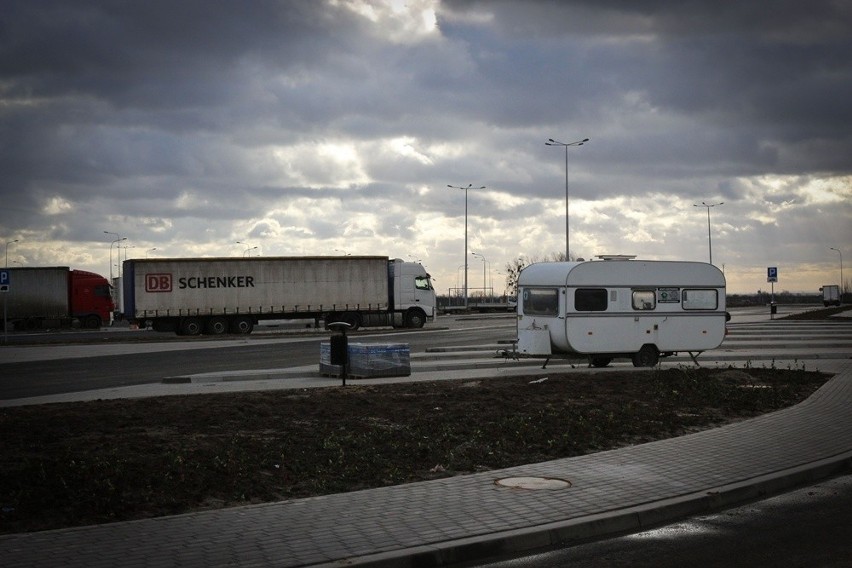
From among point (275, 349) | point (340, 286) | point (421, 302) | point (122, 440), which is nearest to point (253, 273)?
point (340, 286)

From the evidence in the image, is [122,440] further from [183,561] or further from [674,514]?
[674,514]

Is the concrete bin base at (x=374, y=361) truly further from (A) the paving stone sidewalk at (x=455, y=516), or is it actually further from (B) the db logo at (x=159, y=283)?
(B) the db logo at (x=159, y=283)

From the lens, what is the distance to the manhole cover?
355 inches

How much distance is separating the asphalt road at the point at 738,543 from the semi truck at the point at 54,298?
5800 cm

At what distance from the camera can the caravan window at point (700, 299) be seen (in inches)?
933

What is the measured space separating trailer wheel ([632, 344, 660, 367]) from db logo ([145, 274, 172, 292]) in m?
31.0

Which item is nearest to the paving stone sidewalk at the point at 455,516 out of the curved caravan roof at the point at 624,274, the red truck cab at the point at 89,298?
the curved caravan roof at the point at 624,274

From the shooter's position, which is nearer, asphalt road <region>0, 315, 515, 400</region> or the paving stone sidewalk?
the paving stone sidewalk

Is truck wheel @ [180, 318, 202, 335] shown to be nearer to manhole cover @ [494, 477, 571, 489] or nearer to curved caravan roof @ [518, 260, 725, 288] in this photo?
curved caravan roof @ [518, 260, 725, 288]

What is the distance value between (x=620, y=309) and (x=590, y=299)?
86 cm

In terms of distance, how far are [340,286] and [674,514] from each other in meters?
42.4

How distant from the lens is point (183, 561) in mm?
6500

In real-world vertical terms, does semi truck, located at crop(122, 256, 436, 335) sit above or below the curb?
above

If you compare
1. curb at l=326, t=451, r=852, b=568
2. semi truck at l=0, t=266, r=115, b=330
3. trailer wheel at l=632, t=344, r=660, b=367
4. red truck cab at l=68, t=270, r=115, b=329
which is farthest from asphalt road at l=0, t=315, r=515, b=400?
red truck cab at l=68, t=270, r=115, b=329
